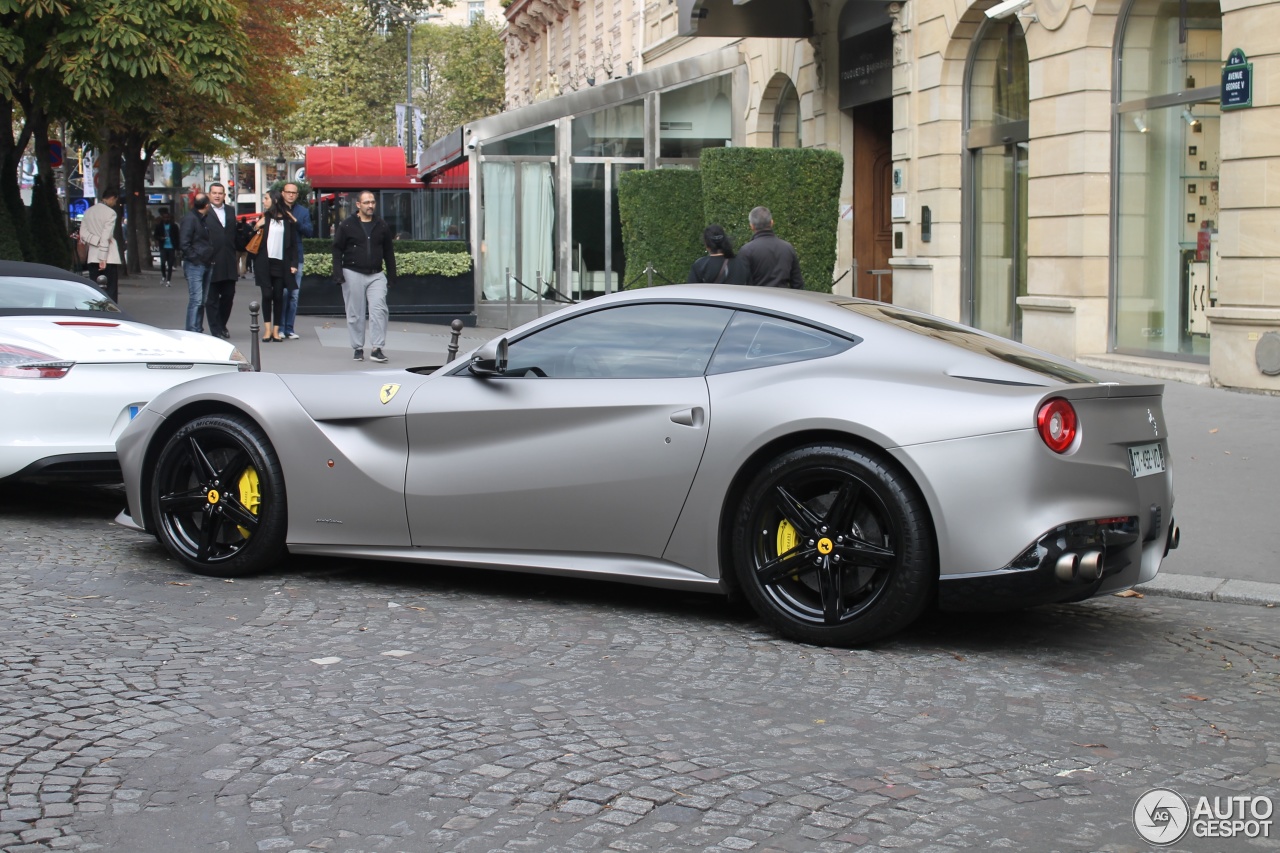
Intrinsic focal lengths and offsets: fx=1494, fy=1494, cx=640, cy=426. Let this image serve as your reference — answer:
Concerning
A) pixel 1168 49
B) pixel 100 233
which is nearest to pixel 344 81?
pixel 100 233

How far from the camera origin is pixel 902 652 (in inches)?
220

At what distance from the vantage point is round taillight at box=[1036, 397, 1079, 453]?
17.1 feet

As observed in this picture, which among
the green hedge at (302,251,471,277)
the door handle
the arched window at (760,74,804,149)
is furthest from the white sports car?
the arched window at (760,74,804,149)

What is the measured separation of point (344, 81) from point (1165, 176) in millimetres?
62343

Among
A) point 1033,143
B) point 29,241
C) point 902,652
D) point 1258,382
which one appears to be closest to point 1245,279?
point 1258,382

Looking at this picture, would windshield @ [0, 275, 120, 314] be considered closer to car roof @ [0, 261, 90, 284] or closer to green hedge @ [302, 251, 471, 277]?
car roof @ [0, 261, 90, 284]

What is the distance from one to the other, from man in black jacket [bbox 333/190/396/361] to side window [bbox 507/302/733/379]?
10.6 m

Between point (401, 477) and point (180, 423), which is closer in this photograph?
point (401, 477)

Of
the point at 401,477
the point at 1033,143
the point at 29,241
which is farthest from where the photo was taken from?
the point at 29,241

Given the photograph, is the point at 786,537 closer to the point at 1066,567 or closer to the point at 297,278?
the point at 1066,567

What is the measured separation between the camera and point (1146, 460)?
5.63m

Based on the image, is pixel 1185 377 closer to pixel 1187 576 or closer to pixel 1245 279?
pixel 1245 279

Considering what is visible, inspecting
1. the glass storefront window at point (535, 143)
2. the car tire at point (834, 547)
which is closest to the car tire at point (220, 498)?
the car tire at point (834, 547)

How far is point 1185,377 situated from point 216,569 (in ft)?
33.6
